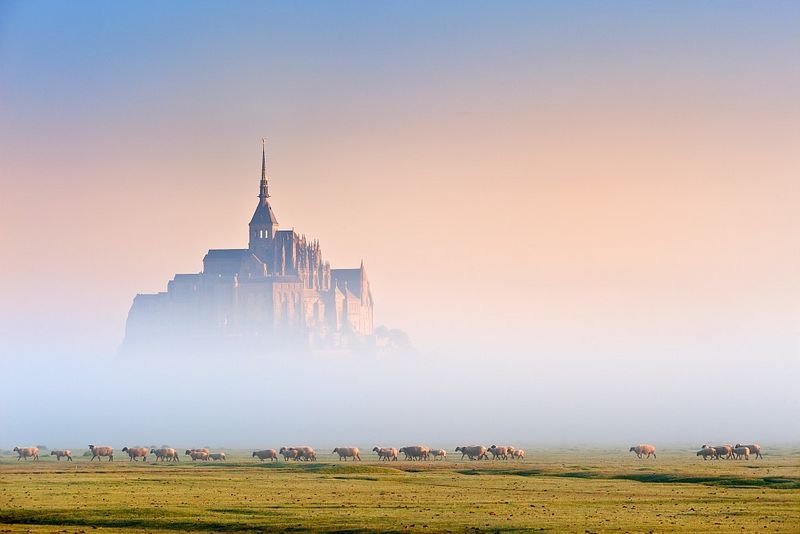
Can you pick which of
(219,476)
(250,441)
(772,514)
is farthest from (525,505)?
(250,441)

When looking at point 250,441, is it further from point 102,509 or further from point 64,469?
point 102,509

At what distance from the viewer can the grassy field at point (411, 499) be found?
40750 mm

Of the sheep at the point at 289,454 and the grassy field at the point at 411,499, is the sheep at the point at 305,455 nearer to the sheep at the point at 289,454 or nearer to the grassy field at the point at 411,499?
the sheep at the point at 289,454

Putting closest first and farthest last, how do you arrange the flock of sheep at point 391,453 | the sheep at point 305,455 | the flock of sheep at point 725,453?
the flock of sheep at point 725,453, the flock of sheep at point 391,453, the sheep at point 305,455

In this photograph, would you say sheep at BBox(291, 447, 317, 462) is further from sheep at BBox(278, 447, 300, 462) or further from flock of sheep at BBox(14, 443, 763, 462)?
sheep at BBox(278, 447, 300, 462)

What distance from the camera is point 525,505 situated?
149 ft

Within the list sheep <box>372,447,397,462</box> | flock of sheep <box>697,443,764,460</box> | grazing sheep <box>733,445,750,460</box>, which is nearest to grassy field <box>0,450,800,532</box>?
flock of sheep <box>697,443,764,460</box>

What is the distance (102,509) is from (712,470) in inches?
1302

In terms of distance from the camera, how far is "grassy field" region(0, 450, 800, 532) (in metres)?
40.8

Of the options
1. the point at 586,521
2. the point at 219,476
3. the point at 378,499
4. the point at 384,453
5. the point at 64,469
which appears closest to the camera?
the point at 586,521

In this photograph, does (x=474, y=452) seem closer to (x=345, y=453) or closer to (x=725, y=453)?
(x=345, y=453)

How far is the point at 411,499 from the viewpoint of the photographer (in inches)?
1889

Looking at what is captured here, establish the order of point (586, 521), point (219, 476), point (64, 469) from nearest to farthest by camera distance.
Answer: point (586, 521)
point (219, 476)
point (64, 469)

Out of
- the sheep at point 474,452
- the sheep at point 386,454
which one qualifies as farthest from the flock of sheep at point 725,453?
the sheep at point 386,454
